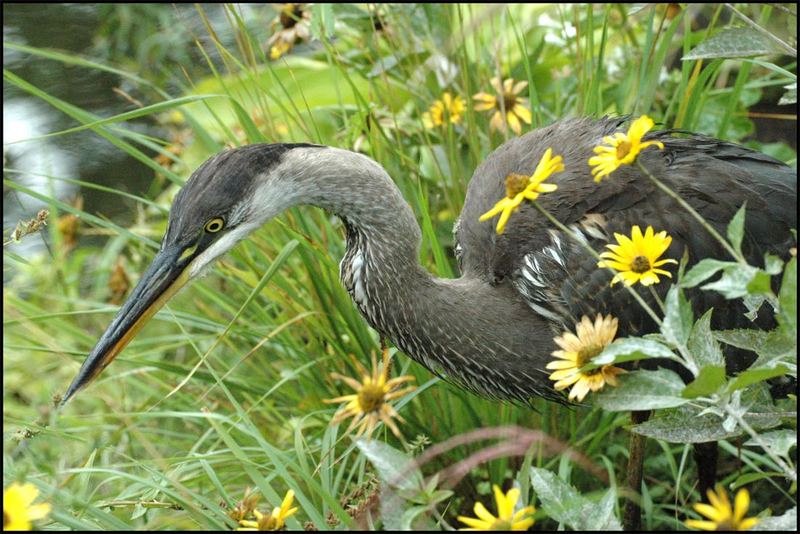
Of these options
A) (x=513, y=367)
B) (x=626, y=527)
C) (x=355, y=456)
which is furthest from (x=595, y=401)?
(x=355, y=456)

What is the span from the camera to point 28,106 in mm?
4660

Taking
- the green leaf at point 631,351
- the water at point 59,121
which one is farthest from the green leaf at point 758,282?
the water at point 59,121

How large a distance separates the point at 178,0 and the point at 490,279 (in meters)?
3.47

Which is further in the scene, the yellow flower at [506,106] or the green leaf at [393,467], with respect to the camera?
the yellow flower at [506,106]

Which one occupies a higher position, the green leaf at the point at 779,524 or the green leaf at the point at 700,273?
the green leaf at the point at 700,273

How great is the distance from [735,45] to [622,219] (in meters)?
0.47

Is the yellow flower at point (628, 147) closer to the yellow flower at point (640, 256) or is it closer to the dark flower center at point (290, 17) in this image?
the yellow flower at point (640, 256)

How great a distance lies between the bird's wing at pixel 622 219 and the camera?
2105 millimetres

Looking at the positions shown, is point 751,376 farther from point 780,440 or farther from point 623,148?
point 623,148

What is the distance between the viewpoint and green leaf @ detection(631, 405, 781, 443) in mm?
1491

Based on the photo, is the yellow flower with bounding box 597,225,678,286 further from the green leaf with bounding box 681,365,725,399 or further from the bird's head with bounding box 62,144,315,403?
the bird's head with bounding box 62,144,315,403

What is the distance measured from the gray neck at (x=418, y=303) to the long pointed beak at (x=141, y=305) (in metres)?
0.30

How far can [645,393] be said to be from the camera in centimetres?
143

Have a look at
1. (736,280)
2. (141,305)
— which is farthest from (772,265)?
(141,305)
